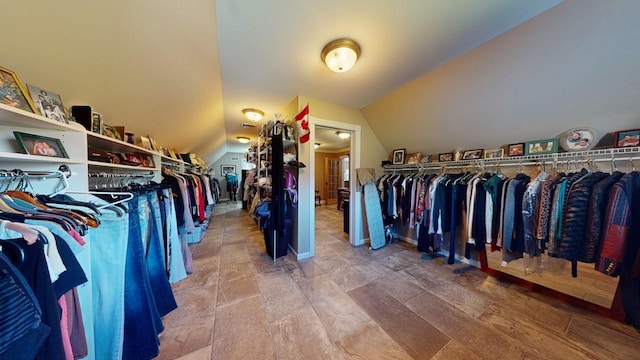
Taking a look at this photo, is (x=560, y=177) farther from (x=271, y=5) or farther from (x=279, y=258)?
(x=279, y=258)

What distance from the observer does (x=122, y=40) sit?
1334 millimetres

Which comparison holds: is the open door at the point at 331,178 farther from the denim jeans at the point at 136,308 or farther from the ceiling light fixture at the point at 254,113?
the denim jeans at the point at 136,308

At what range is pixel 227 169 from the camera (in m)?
Result: 8.09

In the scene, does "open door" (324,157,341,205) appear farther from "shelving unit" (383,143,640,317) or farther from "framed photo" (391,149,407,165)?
"shelving unit" (383,143,640,317)

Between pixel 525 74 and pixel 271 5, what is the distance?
226cm

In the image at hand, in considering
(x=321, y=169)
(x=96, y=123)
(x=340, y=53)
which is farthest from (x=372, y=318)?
(x=321, y=169)

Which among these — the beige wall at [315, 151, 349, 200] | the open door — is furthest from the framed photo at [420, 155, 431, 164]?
the open door

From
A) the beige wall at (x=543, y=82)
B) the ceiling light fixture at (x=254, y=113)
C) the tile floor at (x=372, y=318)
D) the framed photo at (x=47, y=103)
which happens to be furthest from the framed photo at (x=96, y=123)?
the beige wall at (x=543, y=82)

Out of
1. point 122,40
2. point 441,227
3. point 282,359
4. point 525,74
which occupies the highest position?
point 122,40

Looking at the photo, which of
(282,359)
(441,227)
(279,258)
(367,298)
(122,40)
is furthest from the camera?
(279,258)

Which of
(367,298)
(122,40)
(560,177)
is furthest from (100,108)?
(560,177)

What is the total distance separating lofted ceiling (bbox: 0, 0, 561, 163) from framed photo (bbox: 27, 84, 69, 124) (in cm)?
15

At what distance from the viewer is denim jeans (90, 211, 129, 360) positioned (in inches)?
38.5

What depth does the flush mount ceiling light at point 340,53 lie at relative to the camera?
A: 160 centimetres
